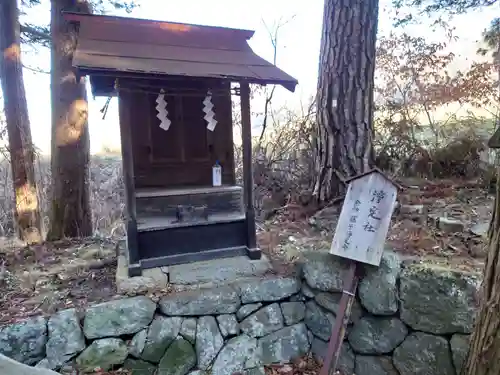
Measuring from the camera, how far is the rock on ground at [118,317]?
2658 mm

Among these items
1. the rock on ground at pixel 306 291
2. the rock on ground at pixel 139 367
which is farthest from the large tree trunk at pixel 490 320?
the rock on ground at pixel 139 367

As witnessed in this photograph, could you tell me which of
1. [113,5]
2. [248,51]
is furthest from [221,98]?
[113,5]

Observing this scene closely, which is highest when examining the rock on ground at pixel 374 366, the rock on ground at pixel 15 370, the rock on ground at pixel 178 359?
the rock on ground at pixel 15 370

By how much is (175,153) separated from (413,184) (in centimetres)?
321

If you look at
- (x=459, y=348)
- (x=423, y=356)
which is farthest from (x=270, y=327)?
(x=459, y=348)

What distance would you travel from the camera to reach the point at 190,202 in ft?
11.2

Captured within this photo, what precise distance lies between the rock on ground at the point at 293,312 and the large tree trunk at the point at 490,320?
154 centimetres

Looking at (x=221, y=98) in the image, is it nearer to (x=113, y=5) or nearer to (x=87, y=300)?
(x=87, y=300)

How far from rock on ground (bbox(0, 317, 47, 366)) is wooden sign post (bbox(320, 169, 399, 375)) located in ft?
6.83

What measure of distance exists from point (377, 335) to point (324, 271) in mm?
637

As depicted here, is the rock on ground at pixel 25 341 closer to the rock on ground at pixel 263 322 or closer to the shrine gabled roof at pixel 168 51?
the rock on ground at pixel 263 322

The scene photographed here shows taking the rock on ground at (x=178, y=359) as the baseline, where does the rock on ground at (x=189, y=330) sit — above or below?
above

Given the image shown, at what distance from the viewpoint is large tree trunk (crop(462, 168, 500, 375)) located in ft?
5.51

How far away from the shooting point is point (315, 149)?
4363mm
